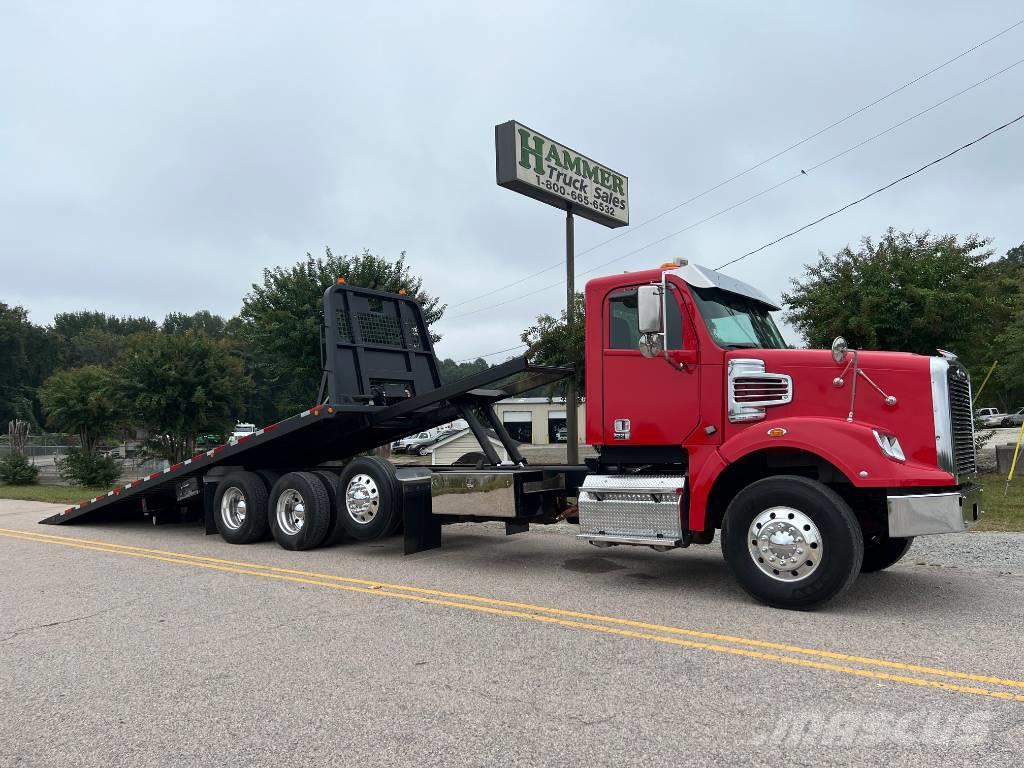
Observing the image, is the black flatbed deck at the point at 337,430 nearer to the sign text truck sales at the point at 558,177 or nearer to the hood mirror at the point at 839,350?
the hood mirror at the point at 839,350

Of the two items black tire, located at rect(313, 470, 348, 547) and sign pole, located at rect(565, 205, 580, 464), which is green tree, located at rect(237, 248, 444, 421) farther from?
black tire, located at rect(313, 470, 348, 547)

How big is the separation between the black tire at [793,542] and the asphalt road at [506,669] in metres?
0.24

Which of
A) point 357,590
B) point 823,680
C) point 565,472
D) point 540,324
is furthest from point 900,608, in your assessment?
point 540,324

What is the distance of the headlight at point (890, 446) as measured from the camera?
5684 mm

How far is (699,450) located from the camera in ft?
21.5

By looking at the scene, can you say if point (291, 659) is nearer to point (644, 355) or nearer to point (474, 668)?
point (474, 668)

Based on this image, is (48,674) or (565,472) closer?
Result: (48,674)

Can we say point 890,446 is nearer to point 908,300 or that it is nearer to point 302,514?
point 302,514

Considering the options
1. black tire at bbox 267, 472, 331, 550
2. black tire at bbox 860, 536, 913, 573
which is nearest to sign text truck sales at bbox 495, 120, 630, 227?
black tire at bbox 267, 472, 331, 550

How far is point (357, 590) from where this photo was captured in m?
6.88

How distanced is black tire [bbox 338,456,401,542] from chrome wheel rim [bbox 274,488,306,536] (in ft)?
2.49

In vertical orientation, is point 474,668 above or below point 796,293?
below

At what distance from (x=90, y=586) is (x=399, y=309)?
477 centimetres

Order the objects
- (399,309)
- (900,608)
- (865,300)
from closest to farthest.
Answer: (900,608), (399,309), (865,300)
